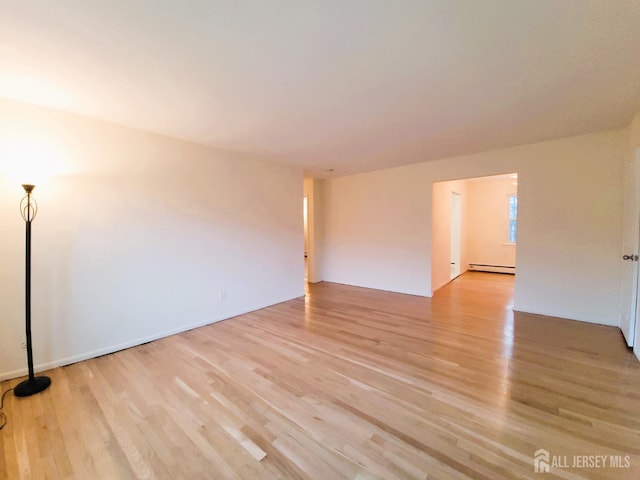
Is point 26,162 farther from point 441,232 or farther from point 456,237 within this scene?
point 456,237

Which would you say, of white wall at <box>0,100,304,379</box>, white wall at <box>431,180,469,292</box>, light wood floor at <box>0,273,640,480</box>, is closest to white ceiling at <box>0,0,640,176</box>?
white wall at <box>0,100,304,379</box>

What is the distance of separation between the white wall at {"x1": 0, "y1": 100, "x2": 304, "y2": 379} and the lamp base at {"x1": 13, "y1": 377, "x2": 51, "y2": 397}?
279 millimetres

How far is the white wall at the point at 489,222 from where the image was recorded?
685 cm

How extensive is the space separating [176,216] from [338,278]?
378 cm

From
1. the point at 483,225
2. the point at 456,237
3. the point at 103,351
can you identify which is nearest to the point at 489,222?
the point at 483,225

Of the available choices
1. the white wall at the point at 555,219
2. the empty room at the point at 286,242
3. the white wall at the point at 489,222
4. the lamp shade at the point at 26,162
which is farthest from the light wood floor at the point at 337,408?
the white wall at the point at 489,222

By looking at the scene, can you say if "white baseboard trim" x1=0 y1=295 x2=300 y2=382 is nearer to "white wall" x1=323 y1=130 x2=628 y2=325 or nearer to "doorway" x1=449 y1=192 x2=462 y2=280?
"white wall" x1=323 y1=130 x2=628 y2=325

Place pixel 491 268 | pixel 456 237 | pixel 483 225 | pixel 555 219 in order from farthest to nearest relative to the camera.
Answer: pixel 483 225 < pixel 491 268 < pixel 456 237 < pixel 555 219

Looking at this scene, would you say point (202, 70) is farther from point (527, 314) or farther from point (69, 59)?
point (527, 314)

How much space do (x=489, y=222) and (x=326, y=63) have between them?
7.19 m

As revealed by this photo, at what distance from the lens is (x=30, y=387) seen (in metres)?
2.07

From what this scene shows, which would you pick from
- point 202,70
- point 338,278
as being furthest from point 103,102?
point 338,278

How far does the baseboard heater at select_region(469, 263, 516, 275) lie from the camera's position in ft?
22.3

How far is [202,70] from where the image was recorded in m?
1.77
